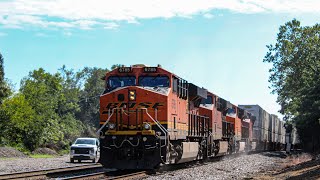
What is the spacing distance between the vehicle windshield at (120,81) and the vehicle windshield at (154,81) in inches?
14.7

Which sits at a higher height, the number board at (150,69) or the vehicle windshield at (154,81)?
the number board at (150,69)

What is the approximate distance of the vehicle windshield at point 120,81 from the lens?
64.6 ft

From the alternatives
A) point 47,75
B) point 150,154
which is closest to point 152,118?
point 150,154

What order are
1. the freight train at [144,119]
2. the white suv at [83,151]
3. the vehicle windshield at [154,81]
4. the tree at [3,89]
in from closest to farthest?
1. the freight train at [144,119]
2. the vehicle windshield at [154,81]
3. the white suv at [83,151]
4. the tree at [3,89]

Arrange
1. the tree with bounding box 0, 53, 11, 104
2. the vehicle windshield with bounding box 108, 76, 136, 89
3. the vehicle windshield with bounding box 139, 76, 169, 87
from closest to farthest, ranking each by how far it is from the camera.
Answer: the vehicle windshield with bounding box 139, 76, 169, 87 < the vehicle windshield with bounding box 108, 76, 136, 89 < the tree with bounding box 0, 53, 11, 104

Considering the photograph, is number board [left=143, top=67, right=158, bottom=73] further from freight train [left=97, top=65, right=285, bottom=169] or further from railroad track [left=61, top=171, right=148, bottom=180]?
railroad track [left=61, top=171, right=148, bottom=180]

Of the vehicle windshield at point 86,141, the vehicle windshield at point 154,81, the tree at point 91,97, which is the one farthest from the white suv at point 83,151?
the tree at point 91,97

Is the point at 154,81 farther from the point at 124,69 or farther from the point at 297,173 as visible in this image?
the point at 297,173

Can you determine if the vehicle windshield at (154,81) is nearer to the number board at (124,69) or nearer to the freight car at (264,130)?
the number board at (124,69)

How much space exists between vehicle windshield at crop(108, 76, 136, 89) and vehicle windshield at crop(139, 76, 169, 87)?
374 millimetres

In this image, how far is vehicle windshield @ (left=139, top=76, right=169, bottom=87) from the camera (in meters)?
19.5

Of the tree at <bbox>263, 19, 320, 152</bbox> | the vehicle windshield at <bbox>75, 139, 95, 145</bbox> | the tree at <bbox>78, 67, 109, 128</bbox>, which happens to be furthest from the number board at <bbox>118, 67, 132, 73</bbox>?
the tree at <bbox>78, 67, 109, 128</bbox>

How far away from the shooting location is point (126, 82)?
19.7m

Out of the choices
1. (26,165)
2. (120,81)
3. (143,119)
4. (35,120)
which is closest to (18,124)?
(35,120)
